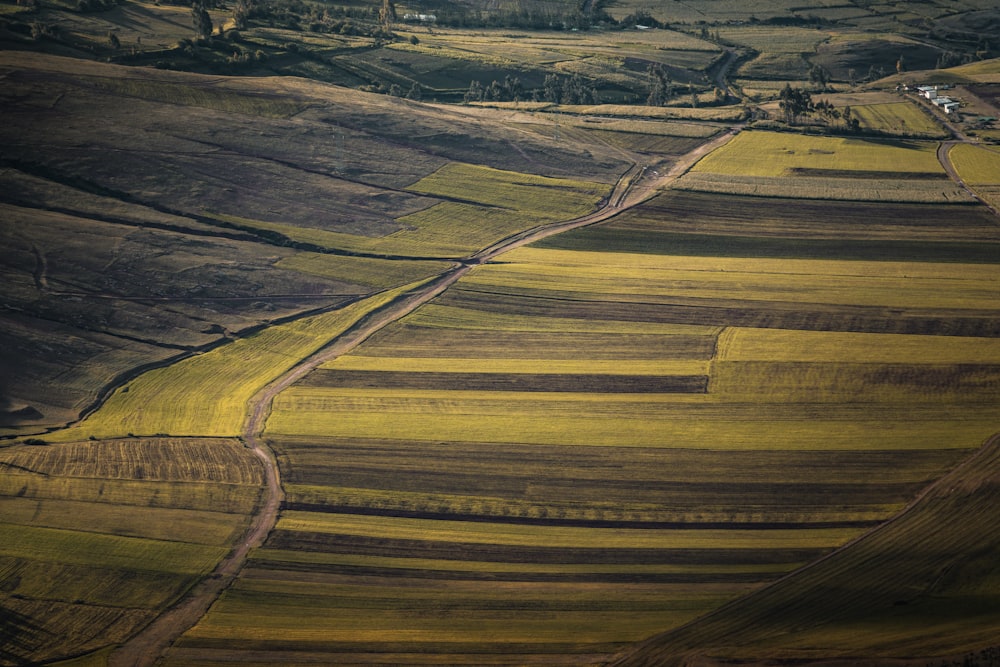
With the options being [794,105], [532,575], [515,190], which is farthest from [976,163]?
[532,575]

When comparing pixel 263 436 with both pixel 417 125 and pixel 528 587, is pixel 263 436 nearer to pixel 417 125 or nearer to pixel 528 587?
pixel 528 587

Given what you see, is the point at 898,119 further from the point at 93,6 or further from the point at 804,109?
the point at 93,6

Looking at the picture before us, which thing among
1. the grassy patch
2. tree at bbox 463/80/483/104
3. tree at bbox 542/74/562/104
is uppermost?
the grassy patch

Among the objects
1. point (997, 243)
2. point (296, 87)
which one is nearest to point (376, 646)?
point (997, 243)

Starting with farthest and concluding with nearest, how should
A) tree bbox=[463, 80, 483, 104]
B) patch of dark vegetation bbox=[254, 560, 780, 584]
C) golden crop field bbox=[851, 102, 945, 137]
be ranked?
tree bbox=[463, 80, 483, 104]
golden crop field bbox=[851, 102, 945, 137]
patch of dark vegetation bbox=[254, 560, 780, 584]

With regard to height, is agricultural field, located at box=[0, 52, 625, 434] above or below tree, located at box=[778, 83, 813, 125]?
below

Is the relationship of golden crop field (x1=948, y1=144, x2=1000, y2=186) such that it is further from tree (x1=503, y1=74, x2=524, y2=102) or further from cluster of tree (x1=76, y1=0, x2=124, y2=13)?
cluster of tree (x1=76, y1=0, x2=124, y2=13)

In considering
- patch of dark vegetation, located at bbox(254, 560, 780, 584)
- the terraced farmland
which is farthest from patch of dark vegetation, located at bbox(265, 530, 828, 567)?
patch of dark vegetation, located at bbox(254, 560, 780, 584)
